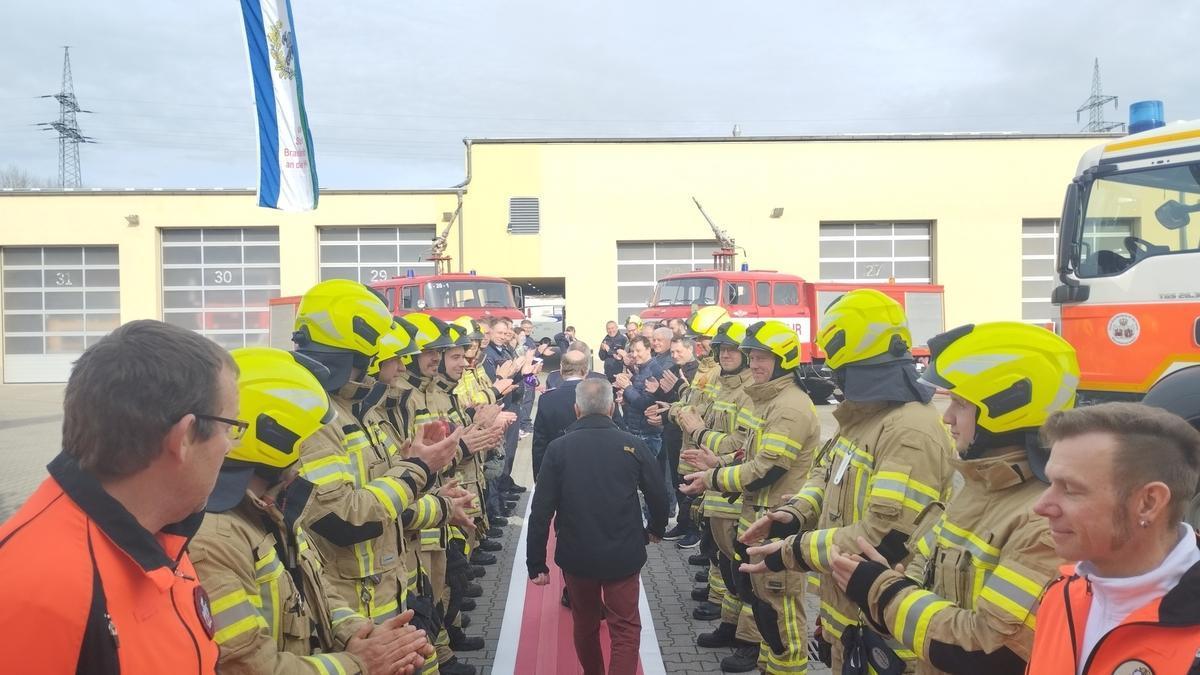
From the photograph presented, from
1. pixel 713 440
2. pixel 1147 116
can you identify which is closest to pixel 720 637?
pixel 713 440

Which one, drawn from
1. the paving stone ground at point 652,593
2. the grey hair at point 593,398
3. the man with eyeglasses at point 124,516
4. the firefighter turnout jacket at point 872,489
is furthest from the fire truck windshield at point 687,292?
the man with eyeglasses at point 124,516

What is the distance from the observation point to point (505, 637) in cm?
555

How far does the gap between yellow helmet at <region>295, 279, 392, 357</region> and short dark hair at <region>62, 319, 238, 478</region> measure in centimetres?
223

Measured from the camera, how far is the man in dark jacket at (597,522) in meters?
4.20

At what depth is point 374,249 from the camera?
26609 millimetres

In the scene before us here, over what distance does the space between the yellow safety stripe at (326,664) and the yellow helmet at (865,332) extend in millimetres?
2419

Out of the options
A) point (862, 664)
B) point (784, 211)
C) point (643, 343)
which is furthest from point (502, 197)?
point (862, 664)

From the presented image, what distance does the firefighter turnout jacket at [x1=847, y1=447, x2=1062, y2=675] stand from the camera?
2.14m

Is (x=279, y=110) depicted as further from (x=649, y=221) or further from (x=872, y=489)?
(x=649, y=221)

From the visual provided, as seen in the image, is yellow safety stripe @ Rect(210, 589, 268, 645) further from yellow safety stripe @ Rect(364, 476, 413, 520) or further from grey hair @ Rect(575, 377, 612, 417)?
grey hair @ Rect(575, 377, 612, 417)

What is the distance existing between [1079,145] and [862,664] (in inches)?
1081

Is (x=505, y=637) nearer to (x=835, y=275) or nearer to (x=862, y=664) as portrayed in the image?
(x=862, y=664)

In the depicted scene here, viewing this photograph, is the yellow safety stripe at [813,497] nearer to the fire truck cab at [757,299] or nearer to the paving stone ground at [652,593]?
the paving stone ground at [652,593]

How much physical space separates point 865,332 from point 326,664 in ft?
8.40
